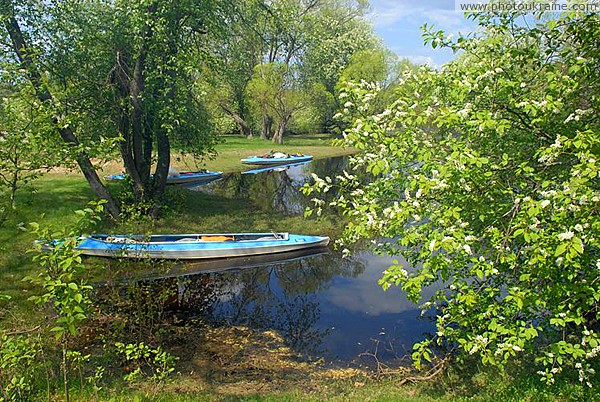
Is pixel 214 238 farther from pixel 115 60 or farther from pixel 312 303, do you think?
pixel 115 60

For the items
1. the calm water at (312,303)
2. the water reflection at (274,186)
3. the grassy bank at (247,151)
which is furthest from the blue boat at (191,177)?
the calm water at (312,303)

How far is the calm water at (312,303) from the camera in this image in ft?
37.4

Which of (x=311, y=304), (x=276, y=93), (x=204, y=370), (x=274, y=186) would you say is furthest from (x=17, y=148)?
(x=276, y=93)

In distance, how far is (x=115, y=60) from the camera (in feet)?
59.1

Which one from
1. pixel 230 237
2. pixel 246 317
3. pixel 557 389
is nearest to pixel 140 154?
pixel 230 237

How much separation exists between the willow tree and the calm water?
244 inches

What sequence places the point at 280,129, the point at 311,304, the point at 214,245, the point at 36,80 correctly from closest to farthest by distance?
the point at 311,304 < the point at 36,80 < the point at 214,245 < the point at 280,129

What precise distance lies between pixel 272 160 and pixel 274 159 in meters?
0.36

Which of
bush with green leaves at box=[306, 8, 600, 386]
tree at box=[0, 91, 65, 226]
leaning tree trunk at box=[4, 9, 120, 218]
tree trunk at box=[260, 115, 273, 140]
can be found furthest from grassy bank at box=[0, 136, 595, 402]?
tree trunk at box=[260, 115, 273, 140]

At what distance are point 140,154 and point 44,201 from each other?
4.64 metres

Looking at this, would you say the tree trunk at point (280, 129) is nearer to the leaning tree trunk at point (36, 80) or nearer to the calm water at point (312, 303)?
the calm water at point (312, 303)

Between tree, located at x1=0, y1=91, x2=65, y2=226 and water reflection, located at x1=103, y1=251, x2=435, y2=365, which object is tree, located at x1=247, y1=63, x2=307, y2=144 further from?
tree, located at x1=0, y1=91, x2=65, y2=226

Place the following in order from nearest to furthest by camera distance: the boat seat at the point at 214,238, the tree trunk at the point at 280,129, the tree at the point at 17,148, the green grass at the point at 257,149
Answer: the tree at the point at 17,148 < the boat seat at the point at 214,238 < the green grass at the point at 257,149 < the tree trunk at the point at 280,129

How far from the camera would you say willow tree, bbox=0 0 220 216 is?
15.9 metres
